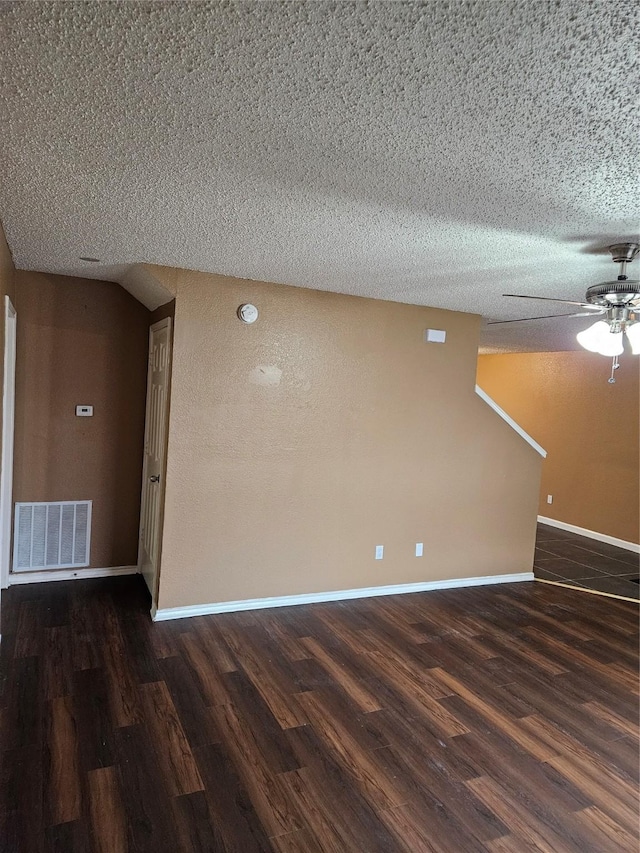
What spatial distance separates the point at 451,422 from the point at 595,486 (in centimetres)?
322

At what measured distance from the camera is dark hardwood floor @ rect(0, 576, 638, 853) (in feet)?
6.48

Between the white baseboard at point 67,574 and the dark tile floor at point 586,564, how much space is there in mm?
3800

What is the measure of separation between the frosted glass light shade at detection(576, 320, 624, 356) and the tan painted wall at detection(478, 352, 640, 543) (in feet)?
13.4

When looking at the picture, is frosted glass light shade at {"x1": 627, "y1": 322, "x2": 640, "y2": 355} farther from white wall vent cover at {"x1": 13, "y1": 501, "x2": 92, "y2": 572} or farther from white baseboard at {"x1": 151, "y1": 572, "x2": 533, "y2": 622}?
white wall vent cover at {"x1": 13, "y1": 501, "x2": 92, "y2": 572}

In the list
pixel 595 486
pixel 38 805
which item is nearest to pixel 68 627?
pixel 38 805

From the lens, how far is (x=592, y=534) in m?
6.55

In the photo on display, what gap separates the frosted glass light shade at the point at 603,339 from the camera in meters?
2.60

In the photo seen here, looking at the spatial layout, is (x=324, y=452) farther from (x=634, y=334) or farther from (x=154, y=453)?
(x=634, y=334)

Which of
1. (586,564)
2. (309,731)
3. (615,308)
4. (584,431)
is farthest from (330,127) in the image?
(584,431)

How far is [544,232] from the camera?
7.41 ft

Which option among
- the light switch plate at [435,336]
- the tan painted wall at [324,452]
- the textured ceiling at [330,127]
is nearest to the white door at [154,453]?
the tan painted wall at [324,452]

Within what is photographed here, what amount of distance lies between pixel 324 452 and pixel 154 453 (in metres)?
1.27

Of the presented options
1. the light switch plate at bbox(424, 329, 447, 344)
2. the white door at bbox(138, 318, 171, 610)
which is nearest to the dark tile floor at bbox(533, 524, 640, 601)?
the light switch plate at bbox(424, 329, 447, 344)

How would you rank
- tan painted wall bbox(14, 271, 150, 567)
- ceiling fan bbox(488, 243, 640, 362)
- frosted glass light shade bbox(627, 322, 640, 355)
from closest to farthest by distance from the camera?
ceiling fan bbox(488, 243, 640, 362), frosted glass light shade bbox(627, 322, 640, 355), tan painted wall bbox(14, 271, 150, 567)
